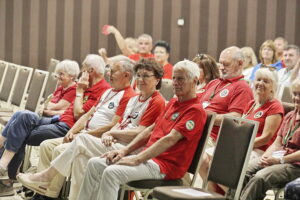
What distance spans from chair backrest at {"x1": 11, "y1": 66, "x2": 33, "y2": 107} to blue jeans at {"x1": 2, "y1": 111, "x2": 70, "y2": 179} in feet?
5.07

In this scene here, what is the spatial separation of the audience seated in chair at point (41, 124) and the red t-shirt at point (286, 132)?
1.79 metres

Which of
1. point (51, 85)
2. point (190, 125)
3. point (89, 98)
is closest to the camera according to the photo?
point (190, 125)

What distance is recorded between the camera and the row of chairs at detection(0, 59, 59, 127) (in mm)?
6352

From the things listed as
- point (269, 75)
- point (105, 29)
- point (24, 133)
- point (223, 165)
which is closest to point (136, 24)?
point (105, 29)

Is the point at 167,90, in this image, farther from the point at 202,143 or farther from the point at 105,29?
the point at 105,29

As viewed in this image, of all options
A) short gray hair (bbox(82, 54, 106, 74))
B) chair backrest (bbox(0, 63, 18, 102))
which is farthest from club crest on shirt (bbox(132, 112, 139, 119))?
chair backrest (bbox(0, 63, 18, 102))

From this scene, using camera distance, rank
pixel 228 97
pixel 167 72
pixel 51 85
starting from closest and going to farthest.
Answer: pixel 228 97, pixel 51 85, pixel 167 72

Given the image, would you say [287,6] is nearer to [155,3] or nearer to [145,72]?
[155,3]

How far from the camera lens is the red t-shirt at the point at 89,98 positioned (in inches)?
213

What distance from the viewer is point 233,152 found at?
374cm

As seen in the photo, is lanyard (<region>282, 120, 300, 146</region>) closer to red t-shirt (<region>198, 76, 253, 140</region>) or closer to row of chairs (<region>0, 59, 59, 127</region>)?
red t-shirt (<region>198, 76, 253, 140</region>)

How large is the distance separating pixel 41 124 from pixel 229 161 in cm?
221

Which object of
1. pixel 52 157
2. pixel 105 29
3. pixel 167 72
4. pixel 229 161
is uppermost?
pixel 105 29

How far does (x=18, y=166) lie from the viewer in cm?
536
